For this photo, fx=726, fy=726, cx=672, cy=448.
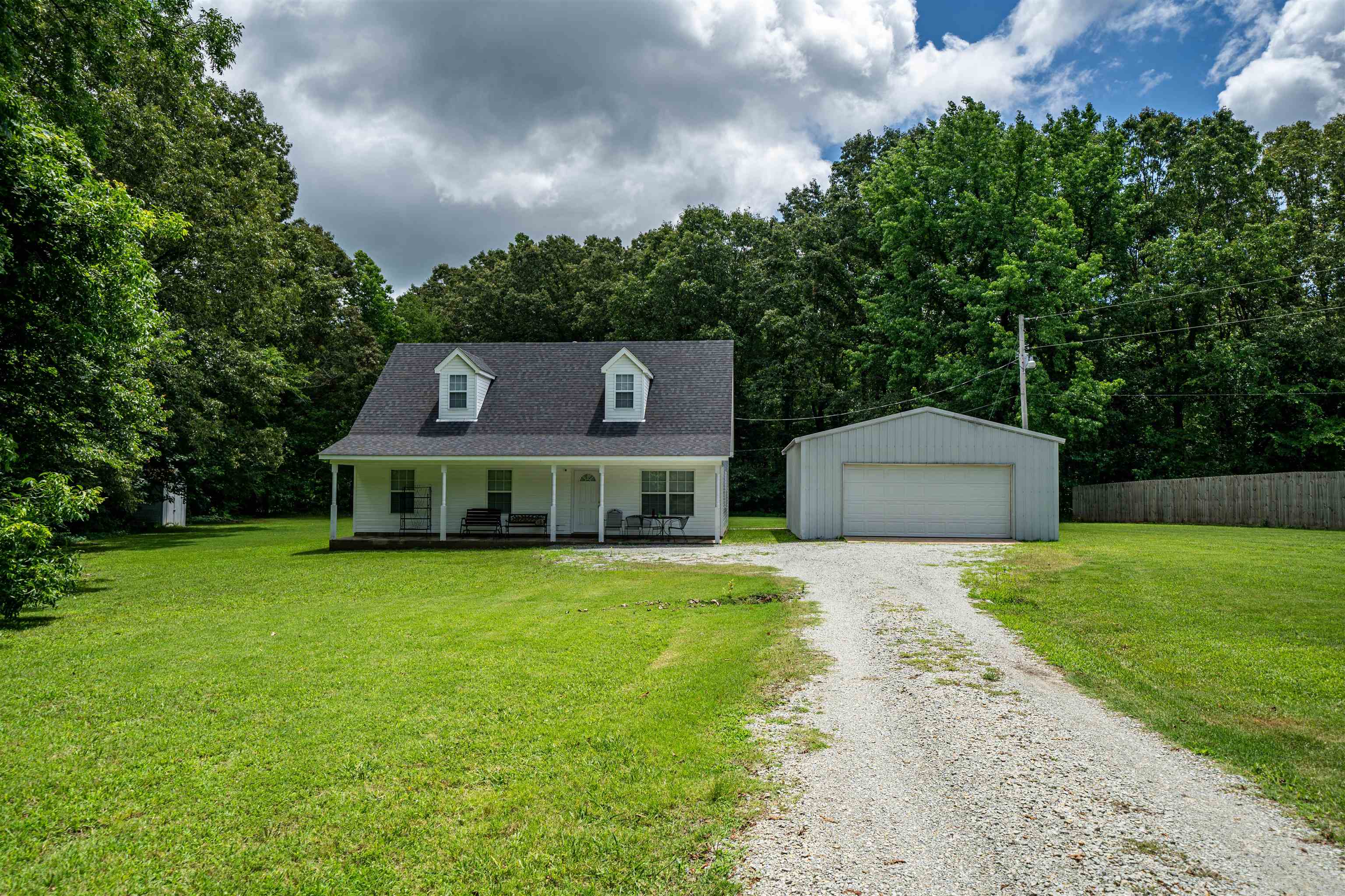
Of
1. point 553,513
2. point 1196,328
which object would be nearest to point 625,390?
point 553,513

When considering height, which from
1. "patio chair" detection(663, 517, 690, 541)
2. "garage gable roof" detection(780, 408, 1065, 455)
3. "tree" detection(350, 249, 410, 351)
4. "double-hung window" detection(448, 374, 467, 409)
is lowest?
"patio chair" detection(663, 517, 690, 541)

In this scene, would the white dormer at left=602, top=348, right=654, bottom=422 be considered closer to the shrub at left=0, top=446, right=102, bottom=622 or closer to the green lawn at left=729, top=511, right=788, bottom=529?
the green lawn at left=729, top=511, right=788, bottom=529

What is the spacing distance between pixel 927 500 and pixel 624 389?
381 inches

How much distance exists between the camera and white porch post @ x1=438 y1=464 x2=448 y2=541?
20266 mm

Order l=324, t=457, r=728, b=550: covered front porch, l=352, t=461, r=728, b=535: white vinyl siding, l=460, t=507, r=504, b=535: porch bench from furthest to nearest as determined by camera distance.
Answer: l=352, t=461, r=728, b=535: white vinyl siding, l=324, t=457, r=728, b=550: covered front porch, l=460, t=507, r=504, b=535: porch bench

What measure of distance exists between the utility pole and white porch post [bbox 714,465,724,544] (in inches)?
473

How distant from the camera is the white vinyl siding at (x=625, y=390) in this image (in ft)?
74.0

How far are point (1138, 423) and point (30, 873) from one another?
37036mm

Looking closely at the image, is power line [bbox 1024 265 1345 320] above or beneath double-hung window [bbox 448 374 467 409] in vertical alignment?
above

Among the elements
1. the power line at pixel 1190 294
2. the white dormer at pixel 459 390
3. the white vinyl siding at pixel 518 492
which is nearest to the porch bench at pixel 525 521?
the white vinyl siding at pixel 518 492

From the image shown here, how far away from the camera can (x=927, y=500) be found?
69.9ft

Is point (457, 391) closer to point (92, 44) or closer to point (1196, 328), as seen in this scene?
Answer: point (92, 44)

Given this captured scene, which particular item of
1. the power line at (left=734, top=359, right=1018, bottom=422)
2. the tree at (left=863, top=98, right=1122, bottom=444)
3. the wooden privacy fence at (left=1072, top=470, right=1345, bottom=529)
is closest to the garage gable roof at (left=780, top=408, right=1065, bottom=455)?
the tree at (left=863, top=98, right=1122, bottom=444)

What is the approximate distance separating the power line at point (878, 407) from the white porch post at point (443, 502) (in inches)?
735
